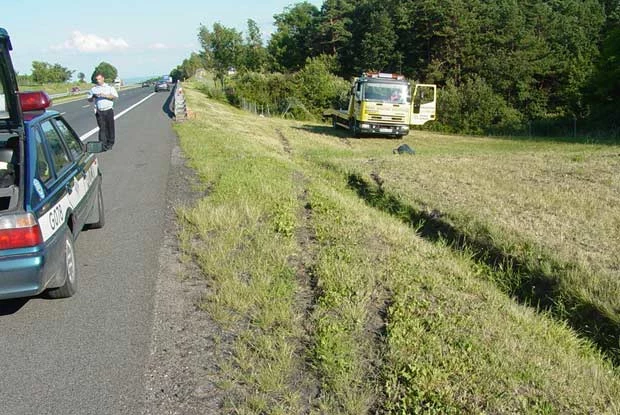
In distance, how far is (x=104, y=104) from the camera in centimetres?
1266

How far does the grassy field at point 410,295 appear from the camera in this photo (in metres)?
3.30

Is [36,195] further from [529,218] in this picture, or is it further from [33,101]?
[529,218]

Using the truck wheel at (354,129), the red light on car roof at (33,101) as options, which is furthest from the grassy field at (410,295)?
the truck wheel at (354,129)

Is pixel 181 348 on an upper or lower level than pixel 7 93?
lower

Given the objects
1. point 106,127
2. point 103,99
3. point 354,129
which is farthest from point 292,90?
point 103,99

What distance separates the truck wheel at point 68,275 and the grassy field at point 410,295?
46.3 inches

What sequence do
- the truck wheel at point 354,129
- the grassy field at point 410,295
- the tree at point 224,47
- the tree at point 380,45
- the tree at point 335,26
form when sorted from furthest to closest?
the tree at point 335,26 < the tree at point 380,45 < the tree at point 224,47 < the truck wheel at point 354,129 < the grassy field at point 410,295

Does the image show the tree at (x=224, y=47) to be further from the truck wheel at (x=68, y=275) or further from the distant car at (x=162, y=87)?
the truck wheel at (x=68, y=275)

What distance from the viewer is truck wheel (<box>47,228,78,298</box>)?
4493 millimetres

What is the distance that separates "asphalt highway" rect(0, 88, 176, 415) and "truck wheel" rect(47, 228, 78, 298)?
7 cm

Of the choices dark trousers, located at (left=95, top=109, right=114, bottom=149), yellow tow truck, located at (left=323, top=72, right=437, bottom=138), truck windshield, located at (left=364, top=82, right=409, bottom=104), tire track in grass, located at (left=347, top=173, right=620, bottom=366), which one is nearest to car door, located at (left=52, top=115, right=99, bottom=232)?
tire track in grass, located at (left=347, top=173, right=620, bottom=366)

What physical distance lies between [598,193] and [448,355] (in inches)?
299

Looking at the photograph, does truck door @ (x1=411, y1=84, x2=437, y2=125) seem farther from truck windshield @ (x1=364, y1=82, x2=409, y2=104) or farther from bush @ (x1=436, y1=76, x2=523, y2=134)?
bush @ (x1=436, y1=76, x2=523, y2=134)

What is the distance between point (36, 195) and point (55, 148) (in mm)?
1372
